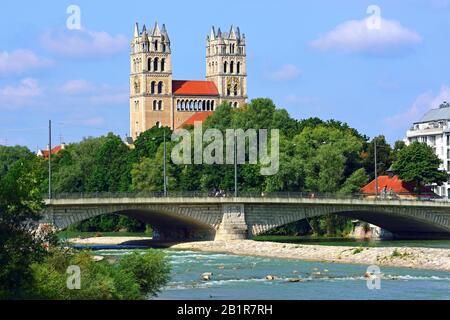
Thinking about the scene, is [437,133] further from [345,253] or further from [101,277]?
[101,277]

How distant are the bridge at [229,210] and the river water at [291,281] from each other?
33.9 ft

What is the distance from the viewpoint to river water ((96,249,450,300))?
192ft

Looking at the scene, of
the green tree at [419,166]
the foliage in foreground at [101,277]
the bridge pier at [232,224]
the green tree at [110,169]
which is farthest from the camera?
the green tree at [110,169]

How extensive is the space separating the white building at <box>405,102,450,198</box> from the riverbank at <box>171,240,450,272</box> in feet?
158

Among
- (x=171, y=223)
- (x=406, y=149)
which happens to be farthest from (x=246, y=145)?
(x=171, y=223)

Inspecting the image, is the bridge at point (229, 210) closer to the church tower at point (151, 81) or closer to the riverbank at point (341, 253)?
the riverbank at point (341, 253)

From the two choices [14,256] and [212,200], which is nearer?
[14,256]

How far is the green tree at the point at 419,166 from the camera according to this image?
121 metres

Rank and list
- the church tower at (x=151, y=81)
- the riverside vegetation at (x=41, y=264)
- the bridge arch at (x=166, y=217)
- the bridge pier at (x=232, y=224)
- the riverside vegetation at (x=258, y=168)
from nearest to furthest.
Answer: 1. the riverside vegetation at (x=41, y=264)
2. the bridge arch at (x=166, y=217)
3. the bridge pier at (x=232, y=224)
4. the riverside vegetation at (x=258, y=168)
5. the church tower at (x=151, y=81)

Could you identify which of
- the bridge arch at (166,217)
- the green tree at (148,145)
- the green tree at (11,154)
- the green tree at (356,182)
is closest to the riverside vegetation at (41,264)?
the bridge arch at (166,217)

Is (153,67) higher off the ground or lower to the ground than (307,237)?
higher
